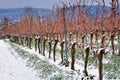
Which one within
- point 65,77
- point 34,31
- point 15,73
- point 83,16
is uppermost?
point 83,16

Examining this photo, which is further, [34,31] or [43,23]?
[34,31]

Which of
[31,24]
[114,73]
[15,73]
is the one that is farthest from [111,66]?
[31,24]

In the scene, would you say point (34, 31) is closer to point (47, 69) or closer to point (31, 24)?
point (31, 24)

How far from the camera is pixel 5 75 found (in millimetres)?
24125

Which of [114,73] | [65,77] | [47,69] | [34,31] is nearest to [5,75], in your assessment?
[47,69]

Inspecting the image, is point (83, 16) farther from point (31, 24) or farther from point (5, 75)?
point (31, 24)

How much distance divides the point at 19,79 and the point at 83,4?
720 cm

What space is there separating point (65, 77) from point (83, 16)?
24.6ft

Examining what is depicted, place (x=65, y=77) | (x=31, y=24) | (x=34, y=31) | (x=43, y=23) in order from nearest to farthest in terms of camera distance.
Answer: (x=65, y=77)
(x=43, y=23)
(x=31, y=24)
(x=34, y=31)

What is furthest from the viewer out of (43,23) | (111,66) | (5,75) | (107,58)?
(43,23)

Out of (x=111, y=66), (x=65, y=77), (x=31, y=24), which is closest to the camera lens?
(x=65, y=77)

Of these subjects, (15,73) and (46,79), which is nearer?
(46,79)

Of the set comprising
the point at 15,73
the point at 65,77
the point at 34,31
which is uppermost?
the point at 65,77

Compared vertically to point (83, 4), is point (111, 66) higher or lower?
lower
